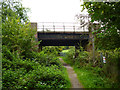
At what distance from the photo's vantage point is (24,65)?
756 centimetres

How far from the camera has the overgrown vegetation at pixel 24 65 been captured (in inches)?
222

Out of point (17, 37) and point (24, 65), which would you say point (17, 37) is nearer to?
point (17, 37)

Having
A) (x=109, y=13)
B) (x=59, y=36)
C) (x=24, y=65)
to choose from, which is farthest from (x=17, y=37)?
(x=109, y=13)

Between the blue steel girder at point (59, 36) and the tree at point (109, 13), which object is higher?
the tree at point (109, 13)

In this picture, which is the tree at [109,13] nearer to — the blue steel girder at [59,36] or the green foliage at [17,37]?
the green foliage at [17,37]

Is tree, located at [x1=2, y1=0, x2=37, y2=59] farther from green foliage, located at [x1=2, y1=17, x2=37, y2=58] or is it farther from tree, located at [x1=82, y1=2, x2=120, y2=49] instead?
tree, located at [x1=82, y1=2, x2=120, y2=49]

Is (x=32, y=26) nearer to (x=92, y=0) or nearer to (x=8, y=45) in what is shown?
(x=8, y=45)

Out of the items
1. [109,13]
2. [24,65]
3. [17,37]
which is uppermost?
[109,13]

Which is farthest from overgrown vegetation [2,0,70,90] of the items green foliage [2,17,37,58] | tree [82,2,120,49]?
tree [82,2,120,49]

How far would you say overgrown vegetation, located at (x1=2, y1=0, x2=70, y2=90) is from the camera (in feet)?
18.5

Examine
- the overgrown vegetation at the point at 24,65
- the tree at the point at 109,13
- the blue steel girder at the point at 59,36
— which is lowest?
the overgrown vegetation at the point at 24,65

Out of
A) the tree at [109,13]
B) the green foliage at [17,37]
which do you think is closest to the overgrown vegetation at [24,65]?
the green foliage at [17,37]

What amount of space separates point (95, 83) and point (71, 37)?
7.21 m

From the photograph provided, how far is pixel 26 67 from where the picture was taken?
7590mm
